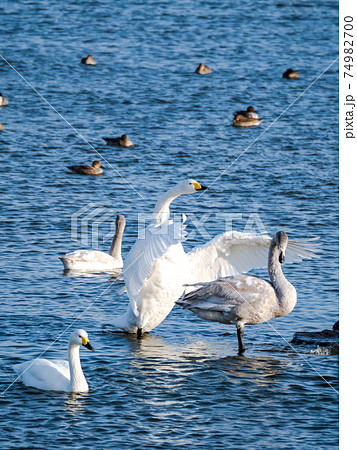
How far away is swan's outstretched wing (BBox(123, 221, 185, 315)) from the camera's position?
492 inches

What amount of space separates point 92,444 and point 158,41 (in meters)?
27.4

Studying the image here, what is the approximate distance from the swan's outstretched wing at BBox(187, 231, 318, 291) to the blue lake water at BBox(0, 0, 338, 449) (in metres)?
0.92

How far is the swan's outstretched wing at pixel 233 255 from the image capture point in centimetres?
1468

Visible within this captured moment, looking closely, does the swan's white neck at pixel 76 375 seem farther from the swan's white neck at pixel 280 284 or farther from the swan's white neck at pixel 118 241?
the swan's white neck at pixel 118 241

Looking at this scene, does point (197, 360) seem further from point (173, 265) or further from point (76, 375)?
point (76, 375)

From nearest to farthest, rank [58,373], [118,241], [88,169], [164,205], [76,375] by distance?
[76,375], [58,373], [164,205], [118,241], [88,169]

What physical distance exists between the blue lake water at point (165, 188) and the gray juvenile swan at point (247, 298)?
0.55 m

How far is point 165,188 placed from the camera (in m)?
21.5

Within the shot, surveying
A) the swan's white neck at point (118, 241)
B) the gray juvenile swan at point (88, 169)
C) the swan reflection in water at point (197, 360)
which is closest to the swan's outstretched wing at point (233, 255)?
the swan reflection in water at point (197, 360)

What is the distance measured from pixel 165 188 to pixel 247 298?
814cm

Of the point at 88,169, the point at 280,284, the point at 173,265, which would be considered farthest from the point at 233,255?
the point at 88,169

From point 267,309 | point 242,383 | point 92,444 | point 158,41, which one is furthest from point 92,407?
point 158,41

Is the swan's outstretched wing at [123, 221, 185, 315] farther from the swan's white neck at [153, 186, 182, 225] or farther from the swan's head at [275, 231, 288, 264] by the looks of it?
the swan's head at [275, 231, 288, 264]

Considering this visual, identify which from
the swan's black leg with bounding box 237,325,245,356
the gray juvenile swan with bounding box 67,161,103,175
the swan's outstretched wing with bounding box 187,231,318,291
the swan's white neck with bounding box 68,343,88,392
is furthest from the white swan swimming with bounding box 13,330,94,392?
the gray juvenile swan with bounding box 67,161,103,175
